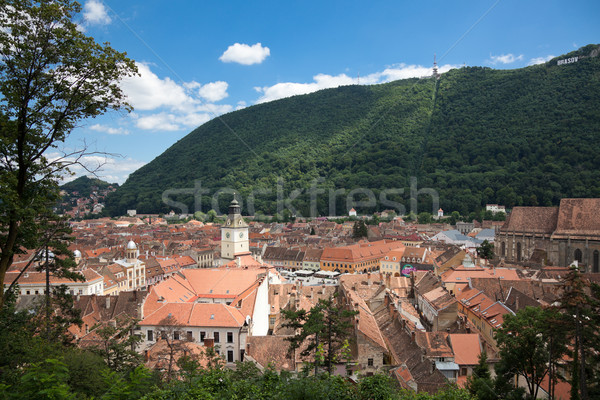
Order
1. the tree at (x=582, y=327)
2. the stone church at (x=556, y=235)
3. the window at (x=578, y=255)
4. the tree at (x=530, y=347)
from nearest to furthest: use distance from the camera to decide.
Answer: the tree at (x=582, y=327), the tree at (x=530, y=347), the stone church at (x=556, y=235), the window at (x=578, y=255)

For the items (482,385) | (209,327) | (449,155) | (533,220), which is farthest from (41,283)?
(449,155)

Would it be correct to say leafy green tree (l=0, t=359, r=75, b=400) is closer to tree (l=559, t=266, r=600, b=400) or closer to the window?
tree (l=559, t=266, r=600, b=400)

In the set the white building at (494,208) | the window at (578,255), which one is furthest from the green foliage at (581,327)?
the white building at (494,208)

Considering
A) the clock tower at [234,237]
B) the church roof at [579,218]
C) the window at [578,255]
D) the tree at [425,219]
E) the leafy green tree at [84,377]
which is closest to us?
the leafy green tree at [84,377]

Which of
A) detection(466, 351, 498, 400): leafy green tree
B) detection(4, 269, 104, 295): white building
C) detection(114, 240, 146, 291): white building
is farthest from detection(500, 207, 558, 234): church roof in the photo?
detection(4, 269, 104, 295): white building

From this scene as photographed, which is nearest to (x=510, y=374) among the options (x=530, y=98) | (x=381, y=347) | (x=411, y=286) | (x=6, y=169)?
(x=381, y=347)

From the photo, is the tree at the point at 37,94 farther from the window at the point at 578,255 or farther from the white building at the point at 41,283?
the window at the point at 578,255
